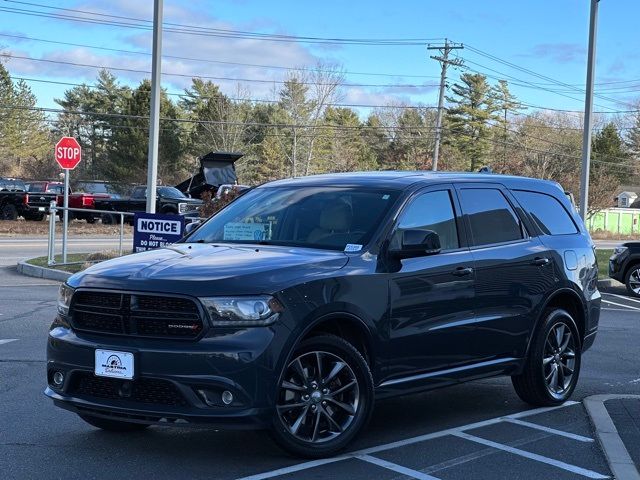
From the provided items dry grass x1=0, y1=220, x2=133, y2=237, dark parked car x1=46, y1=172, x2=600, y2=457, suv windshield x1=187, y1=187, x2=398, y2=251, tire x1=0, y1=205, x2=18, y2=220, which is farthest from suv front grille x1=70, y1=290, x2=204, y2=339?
tire x1=0, y1=205, x2=18, y2=220

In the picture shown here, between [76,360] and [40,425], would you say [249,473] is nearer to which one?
[76,360]

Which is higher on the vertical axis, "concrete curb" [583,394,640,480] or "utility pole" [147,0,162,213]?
"utility pole" [147,0,162,213]

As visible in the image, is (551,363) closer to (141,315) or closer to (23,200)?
(141,315)

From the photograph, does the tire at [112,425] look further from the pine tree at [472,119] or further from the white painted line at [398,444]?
the pine tree at [472,119]

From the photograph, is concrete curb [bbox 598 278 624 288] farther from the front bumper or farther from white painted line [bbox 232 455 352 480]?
the front bumper

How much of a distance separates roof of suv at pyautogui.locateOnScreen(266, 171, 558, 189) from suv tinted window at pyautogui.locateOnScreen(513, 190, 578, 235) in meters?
0.23

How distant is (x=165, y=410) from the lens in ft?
17.2

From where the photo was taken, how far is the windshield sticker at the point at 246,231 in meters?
6.46

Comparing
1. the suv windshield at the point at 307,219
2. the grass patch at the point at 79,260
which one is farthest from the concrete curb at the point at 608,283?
the suv windshield at the point at 307,219

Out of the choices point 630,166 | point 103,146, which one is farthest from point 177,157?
point 630,166

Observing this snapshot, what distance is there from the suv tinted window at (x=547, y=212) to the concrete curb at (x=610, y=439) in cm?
148

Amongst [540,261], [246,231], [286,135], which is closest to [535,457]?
[540,261]

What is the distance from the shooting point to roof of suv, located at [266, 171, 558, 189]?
262 inches

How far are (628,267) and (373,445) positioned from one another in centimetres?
1426
